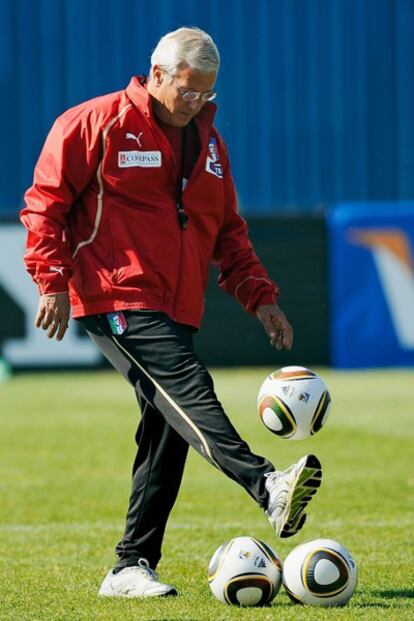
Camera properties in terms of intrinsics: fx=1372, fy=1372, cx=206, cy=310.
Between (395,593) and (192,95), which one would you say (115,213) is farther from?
(395,593)

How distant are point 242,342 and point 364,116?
507cm

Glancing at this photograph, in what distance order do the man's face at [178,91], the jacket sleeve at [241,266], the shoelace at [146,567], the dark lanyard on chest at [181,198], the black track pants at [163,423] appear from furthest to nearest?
the jacket sleeve at [241,266], the shoelace at [146,567], the dark lanyard on chest at [181,198], the man's face at [178,91], the black track pants at [163,423]

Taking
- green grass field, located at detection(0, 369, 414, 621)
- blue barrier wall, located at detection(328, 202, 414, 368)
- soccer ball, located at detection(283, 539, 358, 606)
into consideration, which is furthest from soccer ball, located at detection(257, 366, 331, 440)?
blue barrier wall, located at detection(328, 202, 414, 368)

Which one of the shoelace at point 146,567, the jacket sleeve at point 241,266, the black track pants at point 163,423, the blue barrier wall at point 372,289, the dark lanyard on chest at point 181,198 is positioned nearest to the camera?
the black track pants at point 163,423

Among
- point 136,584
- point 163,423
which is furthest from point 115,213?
point 136,584

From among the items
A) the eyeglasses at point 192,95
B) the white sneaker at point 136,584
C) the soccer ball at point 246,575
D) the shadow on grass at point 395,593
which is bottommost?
the shadow on grass at point 395,593

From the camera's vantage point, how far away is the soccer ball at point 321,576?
5203 mm

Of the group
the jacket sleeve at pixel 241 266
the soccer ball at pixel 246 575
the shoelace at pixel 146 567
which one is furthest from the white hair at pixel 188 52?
the shoelace at pixel 146 567

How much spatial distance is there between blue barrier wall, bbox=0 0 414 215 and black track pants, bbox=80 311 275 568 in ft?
46.7

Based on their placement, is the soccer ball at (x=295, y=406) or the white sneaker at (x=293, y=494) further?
the soccer ball at (x=295, y=406)

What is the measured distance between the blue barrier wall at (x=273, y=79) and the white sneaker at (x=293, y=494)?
15.0m

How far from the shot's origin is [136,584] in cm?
548

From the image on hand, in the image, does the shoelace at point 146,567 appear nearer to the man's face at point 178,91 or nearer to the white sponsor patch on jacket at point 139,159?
the white sponsor patch on jacket at point 139,159

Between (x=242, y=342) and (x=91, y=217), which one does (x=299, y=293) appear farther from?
(x=91, y=217)
